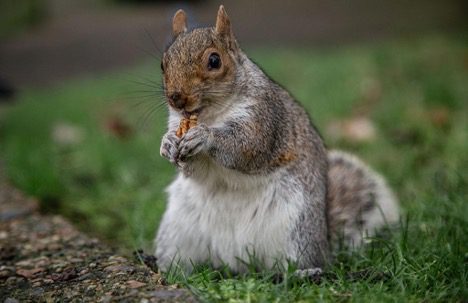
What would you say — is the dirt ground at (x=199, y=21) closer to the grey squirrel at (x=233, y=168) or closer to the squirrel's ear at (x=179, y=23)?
the squirrel's ear at (x=179, y=23)

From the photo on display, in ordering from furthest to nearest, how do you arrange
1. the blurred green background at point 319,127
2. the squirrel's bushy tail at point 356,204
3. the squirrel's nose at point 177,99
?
the squirrel's bushy tail at point 356,204, the blurred green background at point 319,127, the squirrel's nose at point 177,99

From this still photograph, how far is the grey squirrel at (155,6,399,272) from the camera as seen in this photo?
2.51 metres

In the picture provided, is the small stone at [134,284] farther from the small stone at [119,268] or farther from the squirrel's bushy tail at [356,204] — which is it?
the squirrel's bushy tail at [356,204]

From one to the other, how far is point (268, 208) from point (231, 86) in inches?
20.3

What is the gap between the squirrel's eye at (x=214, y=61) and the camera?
251 cm

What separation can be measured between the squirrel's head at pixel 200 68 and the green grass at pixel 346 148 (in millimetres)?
648

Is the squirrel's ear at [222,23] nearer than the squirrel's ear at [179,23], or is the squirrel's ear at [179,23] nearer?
the squirrel's ear at [222,23]

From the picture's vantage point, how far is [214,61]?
2.53 m

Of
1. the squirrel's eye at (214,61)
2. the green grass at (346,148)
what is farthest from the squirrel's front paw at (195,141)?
the green grass at (346,148)

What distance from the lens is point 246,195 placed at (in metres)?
2.69

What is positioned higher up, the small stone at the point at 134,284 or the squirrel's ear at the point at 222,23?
the squirrel's ear at the point at 222,23

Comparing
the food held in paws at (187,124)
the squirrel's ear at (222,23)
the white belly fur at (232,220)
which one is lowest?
the white belly fur at (232,220)

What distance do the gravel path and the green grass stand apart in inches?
5.7

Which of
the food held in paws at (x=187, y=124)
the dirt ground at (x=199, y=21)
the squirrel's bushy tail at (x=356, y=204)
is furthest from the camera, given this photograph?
the dirt ground at (x=199, y=21)
